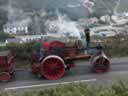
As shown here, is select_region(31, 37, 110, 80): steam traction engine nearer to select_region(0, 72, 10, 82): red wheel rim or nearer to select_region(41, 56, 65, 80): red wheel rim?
select_region(41, 56, 65, 80): red wheel rim

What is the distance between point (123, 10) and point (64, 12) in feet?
26.5

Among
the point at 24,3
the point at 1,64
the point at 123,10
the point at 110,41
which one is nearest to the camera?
the point at 1,64

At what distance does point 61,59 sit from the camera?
13.4m

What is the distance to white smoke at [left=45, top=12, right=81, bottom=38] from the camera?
1704 centimetres

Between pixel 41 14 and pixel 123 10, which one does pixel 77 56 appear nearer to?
pixel 41 14

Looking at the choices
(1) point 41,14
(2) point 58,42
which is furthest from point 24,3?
(2) point 58,42

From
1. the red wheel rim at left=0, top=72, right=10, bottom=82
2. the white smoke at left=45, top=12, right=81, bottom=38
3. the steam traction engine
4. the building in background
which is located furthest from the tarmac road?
the building in background

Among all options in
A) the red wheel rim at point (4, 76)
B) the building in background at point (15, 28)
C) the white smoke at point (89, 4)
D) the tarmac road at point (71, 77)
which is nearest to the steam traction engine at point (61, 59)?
the tarmac road at point (71, 77)

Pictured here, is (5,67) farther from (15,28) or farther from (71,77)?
(15,28)

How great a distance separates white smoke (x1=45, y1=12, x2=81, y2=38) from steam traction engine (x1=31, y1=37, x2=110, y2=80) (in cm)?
251

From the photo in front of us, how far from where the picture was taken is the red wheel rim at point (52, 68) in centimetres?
1334

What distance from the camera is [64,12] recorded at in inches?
883

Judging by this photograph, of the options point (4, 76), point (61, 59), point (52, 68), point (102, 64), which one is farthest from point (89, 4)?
point (4, 76)

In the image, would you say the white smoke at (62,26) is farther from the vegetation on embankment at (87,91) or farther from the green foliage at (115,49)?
the vegetation on embankment at (87,91)
